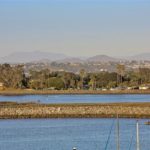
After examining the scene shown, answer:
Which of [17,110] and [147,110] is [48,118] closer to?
[17,110]

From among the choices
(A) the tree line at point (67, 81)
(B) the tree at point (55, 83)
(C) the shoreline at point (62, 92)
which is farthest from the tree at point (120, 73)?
(C) the shoreline at point (62, 92)

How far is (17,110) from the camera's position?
279 ft

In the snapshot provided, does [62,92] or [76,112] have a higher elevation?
[62,92]
